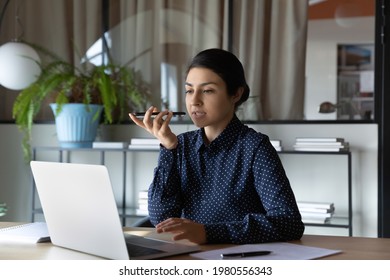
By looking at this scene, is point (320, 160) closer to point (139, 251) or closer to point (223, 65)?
point (223, 65)

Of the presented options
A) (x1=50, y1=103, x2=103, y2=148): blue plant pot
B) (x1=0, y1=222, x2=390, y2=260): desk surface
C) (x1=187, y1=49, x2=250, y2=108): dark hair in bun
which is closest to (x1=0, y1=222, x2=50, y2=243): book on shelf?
(x1=0, y1=222, x2=390, y2=260): desk surface

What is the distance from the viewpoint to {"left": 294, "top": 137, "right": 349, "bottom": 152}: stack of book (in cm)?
374

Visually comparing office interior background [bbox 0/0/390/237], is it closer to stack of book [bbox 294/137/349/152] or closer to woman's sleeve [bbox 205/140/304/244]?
stack of book [bbox 294/137/349/152]

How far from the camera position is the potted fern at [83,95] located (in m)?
4.07

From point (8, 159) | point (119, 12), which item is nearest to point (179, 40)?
point (119, 12)

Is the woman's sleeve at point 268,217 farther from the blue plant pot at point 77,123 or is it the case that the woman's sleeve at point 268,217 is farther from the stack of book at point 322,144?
the blue plant pot at point 77,123

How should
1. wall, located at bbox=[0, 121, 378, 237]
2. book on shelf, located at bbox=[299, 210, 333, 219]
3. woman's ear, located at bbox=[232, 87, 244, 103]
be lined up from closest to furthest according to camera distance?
woman's ear, located at bbox=[232, 87, 244, 103] < book on shelf, located at bbox=[299, 210, 333, 219] < wall, located at bbox=[0, 121, 378, 237]

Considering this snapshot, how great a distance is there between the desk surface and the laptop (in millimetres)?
33

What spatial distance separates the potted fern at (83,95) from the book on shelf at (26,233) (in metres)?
2.16

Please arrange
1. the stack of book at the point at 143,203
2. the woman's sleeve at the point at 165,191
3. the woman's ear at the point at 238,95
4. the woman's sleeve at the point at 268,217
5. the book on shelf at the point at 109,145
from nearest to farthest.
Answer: the woman's sleeve at the point at 268,217
the woman's sleeve at the point at 165,191
the woman's ear at the point at 238,95
the stack of book at the point at 143,203
the book on shelf at the point at 109,145

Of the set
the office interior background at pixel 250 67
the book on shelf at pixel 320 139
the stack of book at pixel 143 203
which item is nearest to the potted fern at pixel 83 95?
the office interior background at pixel 250 67

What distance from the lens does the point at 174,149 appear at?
2.10 meters

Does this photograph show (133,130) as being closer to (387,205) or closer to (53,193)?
(387,205)

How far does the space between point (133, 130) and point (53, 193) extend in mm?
2813
